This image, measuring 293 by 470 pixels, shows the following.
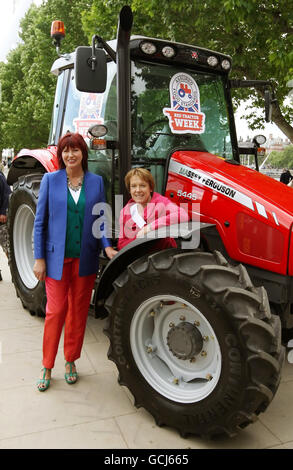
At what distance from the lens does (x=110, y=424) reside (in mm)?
2656

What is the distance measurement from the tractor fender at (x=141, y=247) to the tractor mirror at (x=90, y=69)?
1061 mm

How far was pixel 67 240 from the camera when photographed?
302 cm

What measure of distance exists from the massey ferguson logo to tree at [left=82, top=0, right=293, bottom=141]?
9.23ft

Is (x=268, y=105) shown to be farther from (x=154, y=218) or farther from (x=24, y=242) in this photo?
(x=24, y=242)

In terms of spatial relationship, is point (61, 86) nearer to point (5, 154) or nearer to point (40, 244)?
point (40, 244)

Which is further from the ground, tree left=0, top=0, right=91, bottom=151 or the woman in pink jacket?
tree left=0, top=0, right=91, bottom=151

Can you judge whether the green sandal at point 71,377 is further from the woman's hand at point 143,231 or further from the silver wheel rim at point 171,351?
the woman's hand at point 143,231

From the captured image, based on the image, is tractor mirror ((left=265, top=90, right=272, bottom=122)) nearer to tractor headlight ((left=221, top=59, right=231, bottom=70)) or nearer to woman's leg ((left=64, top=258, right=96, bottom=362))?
tractor headlight ((left=221, top=59, right=231, bottom=70))

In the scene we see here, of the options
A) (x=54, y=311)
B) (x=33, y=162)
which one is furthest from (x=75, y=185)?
(x=33, y=162)

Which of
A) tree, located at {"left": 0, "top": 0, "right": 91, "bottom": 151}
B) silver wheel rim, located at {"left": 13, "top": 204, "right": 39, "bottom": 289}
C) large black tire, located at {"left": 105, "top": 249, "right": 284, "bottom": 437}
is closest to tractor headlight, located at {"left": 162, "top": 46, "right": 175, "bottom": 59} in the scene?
large black tire, located at {"left": 105, "top": 249, "right": 284, "bottom": 437}

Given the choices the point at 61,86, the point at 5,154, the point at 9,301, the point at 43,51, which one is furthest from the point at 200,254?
the point at 5,154

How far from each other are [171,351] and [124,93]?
1.79 metres

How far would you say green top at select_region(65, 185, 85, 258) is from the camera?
9.78 feet

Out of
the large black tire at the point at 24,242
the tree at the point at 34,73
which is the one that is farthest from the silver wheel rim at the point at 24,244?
the tree at the point at 34,73
